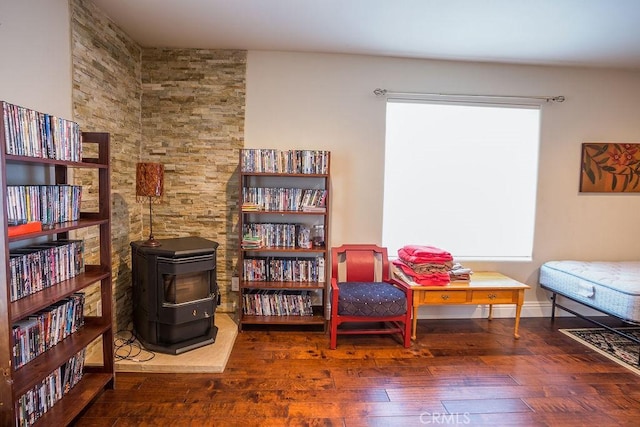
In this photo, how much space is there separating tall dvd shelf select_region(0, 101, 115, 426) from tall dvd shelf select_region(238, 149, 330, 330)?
110 centimetres

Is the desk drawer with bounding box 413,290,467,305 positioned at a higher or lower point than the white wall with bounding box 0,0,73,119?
lower

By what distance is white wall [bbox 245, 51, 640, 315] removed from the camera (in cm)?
323

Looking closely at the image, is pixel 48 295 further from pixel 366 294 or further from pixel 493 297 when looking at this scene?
pixel 493 297

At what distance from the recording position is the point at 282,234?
123 inches

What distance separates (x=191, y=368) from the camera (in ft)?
7.91

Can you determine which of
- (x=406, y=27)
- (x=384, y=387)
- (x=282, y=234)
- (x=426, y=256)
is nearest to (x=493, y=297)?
(x=426, y=256)

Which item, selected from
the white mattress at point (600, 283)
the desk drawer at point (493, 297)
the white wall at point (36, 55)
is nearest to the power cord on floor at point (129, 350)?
the white wall at point (36, 55)

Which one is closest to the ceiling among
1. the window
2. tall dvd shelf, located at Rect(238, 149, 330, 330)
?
the window

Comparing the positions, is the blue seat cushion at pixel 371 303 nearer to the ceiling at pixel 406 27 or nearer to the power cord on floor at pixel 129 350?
the power cord on floor at pixel 129 350

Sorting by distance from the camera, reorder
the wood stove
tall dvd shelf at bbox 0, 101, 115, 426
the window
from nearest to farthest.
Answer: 1. tall dvd shelf at bbox 0, 101, 115, 426
2. the wood stove
3. the window

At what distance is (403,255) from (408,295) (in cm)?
44

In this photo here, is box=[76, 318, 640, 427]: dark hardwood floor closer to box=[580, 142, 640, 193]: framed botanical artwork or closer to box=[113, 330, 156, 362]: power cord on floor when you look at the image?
box=[113, 330, 156, 362]: power cord on floor

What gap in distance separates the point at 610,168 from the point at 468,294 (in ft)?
7.14

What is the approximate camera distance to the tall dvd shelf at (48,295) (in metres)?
1.41
